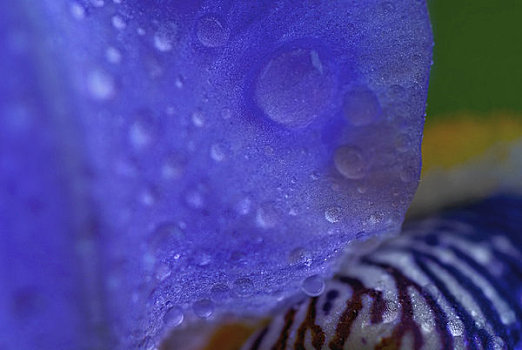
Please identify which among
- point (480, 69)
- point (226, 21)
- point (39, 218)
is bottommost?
point (39, 218)

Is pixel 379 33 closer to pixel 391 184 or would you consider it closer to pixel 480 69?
pixel 391 184

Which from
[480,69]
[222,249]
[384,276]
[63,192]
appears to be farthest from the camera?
[480,69]

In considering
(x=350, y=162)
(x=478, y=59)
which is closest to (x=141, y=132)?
(x=350, y=162)

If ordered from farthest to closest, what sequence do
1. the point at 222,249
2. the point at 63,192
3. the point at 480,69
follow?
1. the point at 480,69
2. the point at 222,249
3. the point at 63,192

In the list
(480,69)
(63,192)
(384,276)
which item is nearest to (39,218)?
(63,192)

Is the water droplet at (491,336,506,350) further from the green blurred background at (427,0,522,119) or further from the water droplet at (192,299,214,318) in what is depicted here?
the green blurred background at (427,0,522,119)

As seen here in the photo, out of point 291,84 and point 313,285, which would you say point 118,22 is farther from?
point 313,285

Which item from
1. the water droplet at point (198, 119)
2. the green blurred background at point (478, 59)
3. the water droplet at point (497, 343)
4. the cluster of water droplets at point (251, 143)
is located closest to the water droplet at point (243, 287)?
the cluster of water droplets at point (251, 143)
